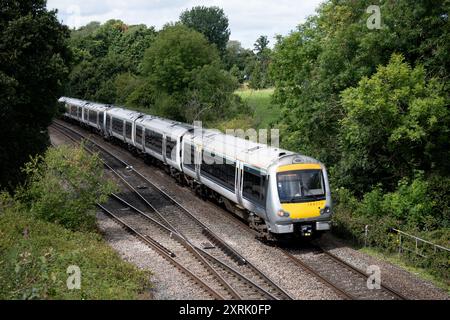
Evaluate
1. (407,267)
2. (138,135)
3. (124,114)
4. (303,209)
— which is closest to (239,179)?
(303,209)

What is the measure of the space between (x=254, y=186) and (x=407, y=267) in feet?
18.1

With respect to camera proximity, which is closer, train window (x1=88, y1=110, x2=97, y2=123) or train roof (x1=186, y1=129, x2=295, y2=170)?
train roof (x1=186, y1=129, x2=295, y2=170)

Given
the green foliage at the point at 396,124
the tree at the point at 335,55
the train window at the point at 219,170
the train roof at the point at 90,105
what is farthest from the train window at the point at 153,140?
the train roof at the point at 90,105

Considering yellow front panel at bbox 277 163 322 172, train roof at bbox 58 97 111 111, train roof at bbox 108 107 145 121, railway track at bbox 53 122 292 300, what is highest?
train roof at bbox 58 97 111 111

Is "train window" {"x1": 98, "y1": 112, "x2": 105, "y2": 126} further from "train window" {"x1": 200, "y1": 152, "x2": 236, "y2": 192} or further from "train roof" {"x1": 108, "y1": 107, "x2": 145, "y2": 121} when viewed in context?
"train window" {"x1": 200, "y1": 152, "x2": 236, "y2": 192}

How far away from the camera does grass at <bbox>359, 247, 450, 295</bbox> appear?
15.7 metres

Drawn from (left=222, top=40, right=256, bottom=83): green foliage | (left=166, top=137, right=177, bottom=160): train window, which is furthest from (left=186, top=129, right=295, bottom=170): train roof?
(left=222, top=40, right=256, bottom=83): green foliage

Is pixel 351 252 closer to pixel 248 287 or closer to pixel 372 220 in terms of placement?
pixel 372 220

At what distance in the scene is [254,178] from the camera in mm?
19375

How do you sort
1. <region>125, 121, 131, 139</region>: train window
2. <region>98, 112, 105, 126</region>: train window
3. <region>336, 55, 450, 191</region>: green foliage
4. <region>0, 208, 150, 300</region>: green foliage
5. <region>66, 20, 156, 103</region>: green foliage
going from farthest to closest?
<region>66, 20, 156, 103</region>: green foliage < <region>98, 112, 105, 126</region>: train window < <region>125, 121, 131, 139</region>: train window < <region>336, 55, 450, 191</region>: green foliage < <region>0, 208, 150, 300</region>: green foliage

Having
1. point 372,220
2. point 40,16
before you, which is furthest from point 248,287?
point 40,16

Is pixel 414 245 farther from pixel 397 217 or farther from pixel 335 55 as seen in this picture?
pixel 335 55

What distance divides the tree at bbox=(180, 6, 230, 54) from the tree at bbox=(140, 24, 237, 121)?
53389 mm

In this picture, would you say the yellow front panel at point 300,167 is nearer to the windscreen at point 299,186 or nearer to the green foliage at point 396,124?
the windscreen at point 299,186
